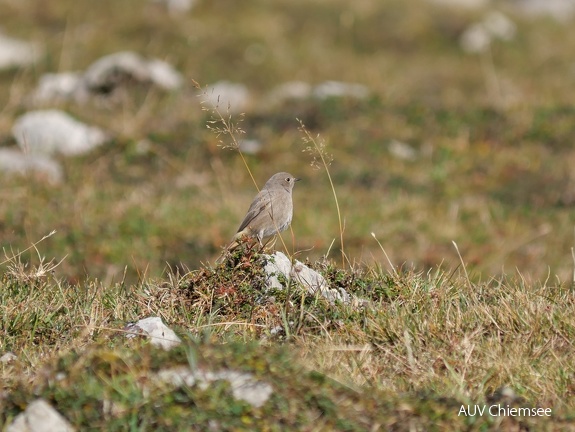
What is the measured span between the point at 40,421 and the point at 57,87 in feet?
45.1

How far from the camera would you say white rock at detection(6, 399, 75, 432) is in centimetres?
388

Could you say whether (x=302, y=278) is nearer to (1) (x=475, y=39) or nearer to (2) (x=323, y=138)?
(2) (x=323, y=138)

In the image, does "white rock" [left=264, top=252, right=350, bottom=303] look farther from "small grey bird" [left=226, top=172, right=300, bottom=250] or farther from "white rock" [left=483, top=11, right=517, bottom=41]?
"white rock" [left=483, top=11, right=517, bottom=41]

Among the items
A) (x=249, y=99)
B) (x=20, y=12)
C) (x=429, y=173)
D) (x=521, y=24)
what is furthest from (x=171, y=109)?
(x=521, y=24)

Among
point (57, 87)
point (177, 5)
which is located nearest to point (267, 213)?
point (57, 87)

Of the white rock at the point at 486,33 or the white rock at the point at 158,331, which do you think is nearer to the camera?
the white rock at the point at 158,331

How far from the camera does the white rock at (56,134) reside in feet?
46.9

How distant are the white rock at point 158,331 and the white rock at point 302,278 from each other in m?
0.86

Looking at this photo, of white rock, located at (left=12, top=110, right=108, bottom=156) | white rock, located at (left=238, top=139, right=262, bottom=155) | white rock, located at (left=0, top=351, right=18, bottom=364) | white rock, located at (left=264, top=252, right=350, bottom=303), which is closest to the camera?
white rock, located at (left=0, top=351, right=18, bottom=364)

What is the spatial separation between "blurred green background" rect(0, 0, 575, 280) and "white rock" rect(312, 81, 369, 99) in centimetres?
25

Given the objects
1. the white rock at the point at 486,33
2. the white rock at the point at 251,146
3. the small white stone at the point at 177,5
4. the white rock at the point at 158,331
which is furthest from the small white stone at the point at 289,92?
the white rock at the point at 158,331

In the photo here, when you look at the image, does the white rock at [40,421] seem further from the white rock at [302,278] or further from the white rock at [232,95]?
the white rock at [232,95]

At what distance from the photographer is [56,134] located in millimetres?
14453

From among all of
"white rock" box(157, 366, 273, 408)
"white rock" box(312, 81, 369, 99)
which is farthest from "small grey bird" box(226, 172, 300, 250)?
"white rock" box(312, 81, 369, 99)
